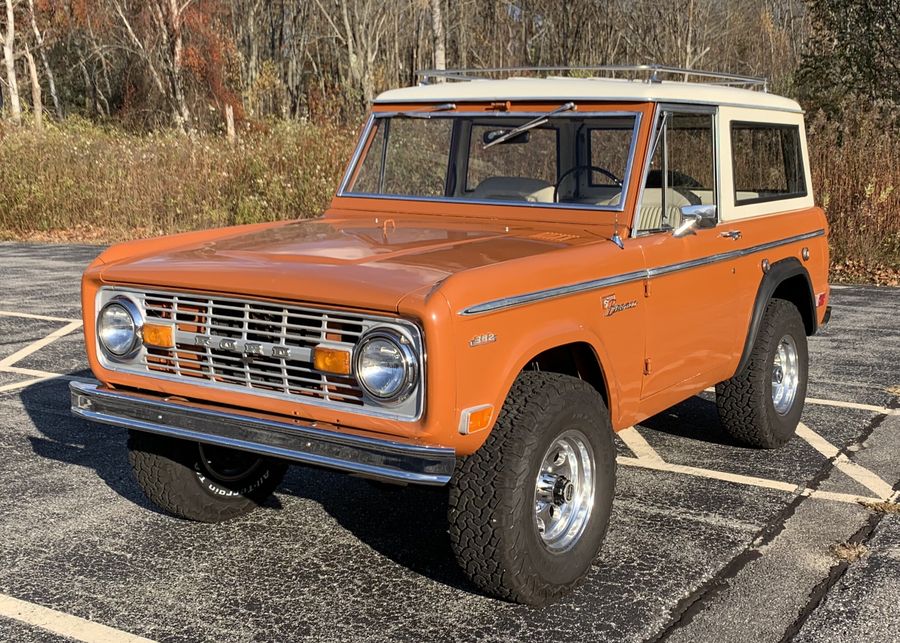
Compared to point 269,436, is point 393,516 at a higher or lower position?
lower

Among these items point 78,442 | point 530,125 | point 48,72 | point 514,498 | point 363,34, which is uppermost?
→ point 363,34

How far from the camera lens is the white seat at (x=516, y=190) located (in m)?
5.07

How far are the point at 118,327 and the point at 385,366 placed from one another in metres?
1.30

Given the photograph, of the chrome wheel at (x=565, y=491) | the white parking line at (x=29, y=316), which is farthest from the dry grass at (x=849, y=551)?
the white parking line at (x=29, y=316)

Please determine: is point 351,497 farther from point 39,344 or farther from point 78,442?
point 39,344

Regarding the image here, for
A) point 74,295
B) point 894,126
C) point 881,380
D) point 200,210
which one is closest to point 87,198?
point 200,210

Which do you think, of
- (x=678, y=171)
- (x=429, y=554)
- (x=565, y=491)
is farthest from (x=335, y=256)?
(x=678, y=171)

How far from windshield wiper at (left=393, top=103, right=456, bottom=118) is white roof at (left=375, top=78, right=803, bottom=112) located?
1.2 inches

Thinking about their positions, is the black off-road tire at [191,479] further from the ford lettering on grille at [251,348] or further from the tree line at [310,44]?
the tree line at [310,44]

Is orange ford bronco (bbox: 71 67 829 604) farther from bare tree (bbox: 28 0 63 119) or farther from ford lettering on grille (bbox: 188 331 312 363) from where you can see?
bare tree (bbox: 28 0 63 119)

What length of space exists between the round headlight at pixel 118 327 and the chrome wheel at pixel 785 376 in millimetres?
3566

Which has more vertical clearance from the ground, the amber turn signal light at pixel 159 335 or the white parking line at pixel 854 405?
the amber turn signal light at pixel 159 335

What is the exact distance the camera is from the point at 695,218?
4.73 metres

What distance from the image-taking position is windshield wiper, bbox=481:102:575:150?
4945 millimetres
